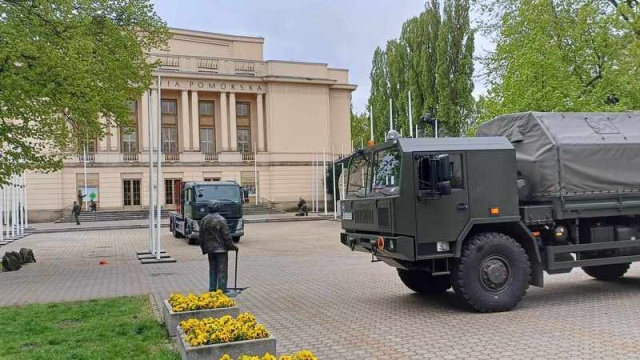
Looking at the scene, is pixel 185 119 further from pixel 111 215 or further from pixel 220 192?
pixel 220 192

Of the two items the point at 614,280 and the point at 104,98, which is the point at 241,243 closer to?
the point at 104,98

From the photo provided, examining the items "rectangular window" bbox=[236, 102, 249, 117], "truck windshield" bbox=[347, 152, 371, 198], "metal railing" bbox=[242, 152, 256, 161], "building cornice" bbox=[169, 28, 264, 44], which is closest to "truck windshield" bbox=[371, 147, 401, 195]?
"truck windshield" bbox=[347, 152, 371, 198]

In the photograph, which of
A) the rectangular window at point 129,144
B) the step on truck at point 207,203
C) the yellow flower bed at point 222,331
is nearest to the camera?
the yellow flower bed at point 222,331

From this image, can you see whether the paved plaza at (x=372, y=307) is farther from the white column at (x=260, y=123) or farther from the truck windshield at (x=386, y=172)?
the white column at (x=260, y=123)

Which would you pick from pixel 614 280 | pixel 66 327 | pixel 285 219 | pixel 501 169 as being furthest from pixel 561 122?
pixel 285 219

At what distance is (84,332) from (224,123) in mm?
48429

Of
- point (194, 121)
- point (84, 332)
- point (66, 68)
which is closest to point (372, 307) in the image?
point (84, 332)

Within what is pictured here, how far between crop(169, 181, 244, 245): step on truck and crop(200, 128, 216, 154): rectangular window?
31.1 m

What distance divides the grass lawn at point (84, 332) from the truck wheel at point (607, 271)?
823cm

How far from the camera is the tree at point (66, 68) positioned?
A: 13.1 meters

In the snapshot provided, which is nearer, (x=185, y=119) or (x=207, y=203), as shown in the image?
(x=207, y=203)

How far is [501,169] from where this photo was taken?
8750mm

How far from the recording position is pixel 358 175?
9.80m

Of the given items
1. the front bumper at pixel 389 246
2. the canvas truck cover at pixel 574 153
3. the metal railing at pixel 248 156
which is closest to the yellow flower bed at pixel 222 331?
the front bumper at pixel 389 246
